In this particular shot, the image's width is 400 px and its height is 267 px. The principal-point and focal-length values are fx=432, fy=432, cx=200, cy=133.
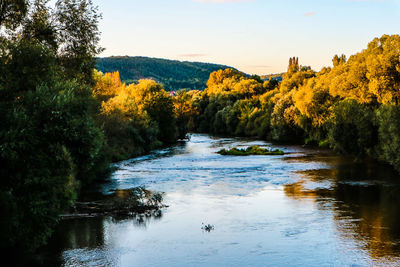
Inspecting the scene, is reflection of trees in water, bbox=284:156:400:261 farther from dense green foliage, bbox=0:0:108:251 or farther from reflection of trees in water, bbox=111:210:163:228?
dense green foliage, bbox=0:0:108:251

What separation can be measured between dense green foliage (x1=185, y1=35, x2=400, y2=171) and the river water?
6124mm

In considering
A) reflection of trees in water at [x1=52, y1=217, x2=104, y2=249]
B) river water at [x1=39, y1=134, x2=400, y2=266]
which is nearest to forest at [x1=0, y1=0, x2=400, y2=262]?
reflection of trees in water at [x1=52, y1=217, x2=104, y2=249]

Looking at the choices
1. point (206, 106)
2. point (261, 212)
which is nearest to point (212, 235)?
point (261, 212)

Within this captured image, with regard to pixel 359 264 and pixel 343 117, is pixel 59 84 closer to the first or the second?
pixel 359 264

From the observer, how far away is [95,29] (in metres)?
24.2

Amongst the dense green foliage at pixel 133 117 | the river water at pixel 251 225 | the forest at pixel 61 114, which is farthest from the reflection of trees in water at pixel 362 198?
the dense green foliage at pixel 133 117

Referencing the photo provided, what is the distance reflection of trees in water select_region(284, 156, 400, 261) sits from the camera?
21.5 meters

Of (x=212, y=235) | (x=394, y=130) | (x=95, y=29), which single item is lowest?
(x=212, y=235)

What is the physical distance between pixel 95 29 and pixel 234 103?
9092 cm

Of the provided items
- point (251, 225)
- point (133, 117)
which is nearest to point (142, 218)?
point (251, 225)

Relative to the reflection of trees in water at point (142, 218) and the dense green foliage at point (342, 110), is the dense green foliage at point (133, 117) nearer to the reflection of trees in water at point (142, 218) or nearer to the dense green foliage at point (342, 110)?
the reflection of trees in water at point (142, 218)

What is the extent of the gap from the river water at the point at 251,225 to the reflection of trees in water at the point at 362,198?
0.06m

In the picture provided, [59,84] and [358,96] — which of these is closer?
[59,84]

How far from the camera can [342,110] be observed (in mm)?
50625
